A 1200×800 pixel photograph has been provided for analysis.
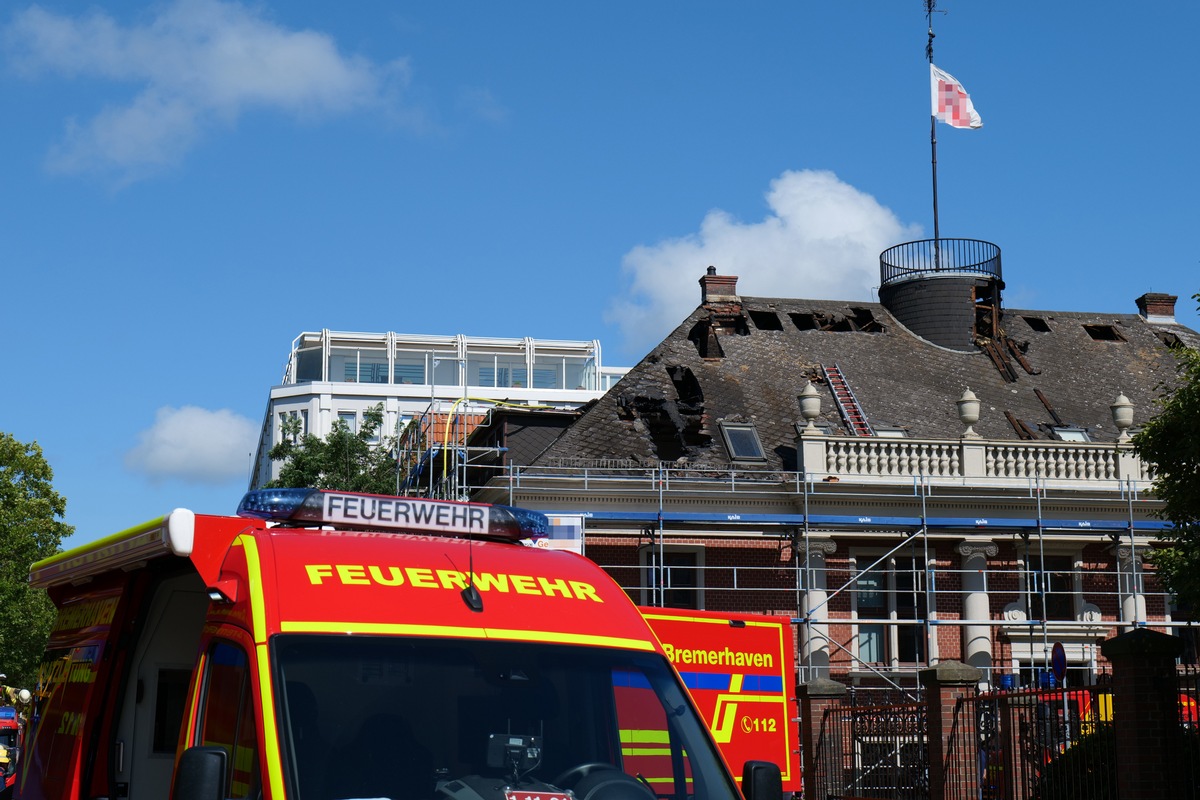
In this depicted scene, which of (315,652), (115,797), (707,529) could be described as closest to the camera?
(315,652)

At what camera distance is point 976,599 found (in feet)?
98.1

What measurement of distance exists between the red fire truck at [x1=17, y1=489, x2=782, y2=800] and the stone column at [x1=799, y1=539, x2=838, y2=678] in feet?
72.0

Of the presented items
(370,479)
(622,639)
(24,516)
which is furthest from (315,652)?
(24,516)

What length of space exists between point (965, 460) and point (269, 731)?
2613cm

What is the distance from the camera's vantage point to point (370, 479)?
40875 millimetres

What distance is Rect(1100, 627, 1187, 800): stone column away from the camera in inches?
476

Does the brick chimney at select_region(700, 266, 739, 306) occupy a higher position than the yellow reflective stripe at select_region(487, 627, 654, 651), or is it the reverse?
the brick chimney at select_region(700, 266, 739, 306)

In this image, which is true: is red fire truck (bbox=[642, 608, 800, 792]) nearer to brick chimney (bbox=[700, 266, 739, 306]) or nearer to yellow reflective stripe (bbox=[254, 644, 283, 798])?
yellow reflective stripe (bbox=[254, 644, 283, 798])

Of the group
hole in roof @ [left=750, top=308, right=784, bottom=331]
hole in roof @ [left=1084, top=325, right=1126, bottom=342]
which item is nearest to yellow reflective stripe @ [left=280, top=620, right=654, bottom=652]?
hole in roof @ [left=750, top=308, right=784, bottom=331]

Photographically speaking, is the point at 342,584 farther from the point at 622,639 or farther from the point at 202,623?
the point at 202,623

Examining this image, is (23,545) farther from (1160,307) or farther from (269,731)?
(269,731)

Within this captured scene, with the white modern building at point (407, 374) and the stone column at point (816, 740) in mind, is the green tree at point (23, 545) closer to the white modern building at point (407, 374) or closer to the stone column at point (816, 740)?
the stone column at point (816, 740)

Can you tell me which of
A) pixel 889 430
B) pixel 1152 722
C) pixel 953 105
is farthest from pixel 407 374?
pixel 1152 722

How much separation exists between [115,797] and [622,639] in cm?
288
